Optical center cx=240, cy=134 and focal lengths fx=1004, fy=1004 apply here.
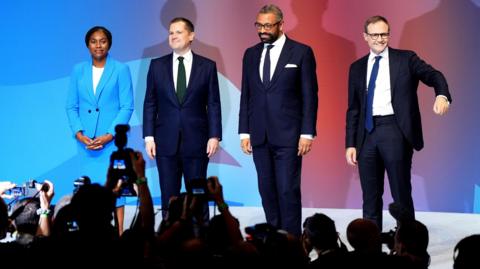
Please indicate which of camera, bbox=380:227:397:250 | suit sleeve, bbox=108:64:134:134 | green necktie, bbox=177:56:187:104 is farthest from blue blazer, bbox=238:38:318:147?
camera, bbox=380:227:397:250

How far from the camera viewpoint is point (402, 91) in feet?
19.7

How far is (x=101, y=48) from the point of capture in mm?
6434

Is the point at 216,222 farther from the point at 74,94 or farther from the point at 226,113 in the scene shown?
the point at 226,113

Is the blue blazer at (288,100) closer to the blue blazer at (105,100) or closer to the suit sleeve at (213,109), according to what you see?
the suit sleeve at (213,109)

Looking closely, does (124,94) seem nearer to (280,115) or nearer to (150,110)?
(150,110)

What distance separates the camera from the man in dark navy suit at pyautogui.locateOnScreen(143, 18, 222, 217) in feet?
20.7

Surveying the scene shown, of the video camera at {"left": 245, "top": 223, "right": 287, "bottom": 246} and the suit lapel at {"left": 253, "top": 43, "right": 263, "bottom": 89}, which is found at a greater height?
the suit lapel at {"left": 253, "top": 43, "right": 263, "bottom": 89}

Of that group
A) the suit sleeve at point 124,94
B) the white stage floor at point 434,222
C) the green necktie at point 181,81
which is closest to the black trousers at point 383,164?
the white stage floor at point 434,222

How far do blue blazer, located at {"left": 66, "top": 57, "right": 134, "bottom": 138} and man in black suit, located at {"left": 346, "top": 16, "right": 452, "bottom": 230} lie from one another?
147 centimetres

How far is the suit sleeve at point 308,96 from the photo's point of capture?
603 centimetres

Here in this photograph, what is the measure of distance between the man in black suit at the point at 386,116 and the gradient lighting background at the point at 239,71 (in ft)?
5.18

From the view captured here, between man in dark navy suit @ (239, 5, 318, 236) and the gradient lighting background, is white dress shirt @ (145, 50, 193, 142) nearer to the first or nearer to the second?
man in dark navy suit @ (239, 5, 318, 236)

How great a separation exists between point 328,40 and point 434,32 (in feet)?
2.65

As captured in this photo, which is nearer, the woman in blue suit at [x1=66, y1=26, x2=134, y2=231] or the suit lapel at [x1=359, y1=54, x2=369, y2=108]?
the suit lapel at [x1=359, y1=54, x2=369, y2=108]
